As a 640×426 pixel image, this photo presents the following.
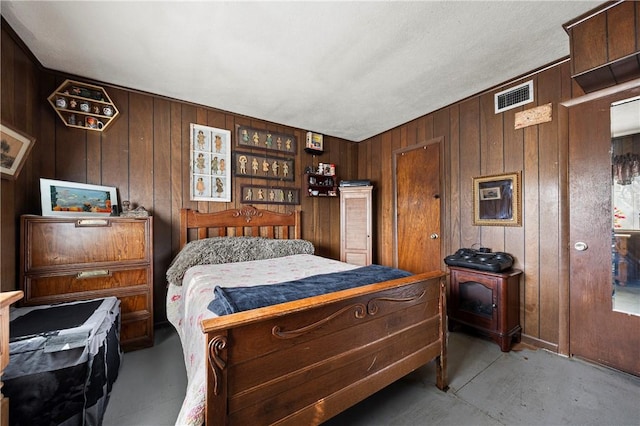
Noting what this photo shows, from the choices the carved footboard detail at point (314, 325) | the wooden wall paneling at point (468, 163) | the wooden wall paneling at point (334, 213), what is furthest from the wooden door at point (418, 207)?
the carved footboard detail at point (314, 325)

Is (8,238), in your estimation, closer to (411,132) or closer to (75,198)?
(75,198)

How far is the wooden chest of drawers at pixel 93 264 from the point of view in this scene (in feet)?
6.11

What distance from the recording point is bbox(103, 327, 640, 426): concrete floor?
144 centimetres

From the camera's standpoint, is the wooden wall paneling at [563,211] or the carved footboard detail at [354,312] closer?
the carved footboard detail at [354,312]

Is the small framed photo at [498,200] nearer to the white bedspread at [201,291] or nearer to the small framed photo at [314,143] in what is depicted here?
the white bedspread at [201,291]

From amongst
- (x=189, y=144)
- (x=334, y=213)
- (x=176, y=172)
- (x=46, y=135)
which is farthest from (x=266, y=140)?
(x=46, y=135)

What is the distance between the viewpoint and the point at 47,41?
1.88 m

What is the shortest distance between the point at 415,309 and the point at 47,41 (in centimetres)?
334

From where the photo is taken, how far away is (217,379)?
34.0 inches

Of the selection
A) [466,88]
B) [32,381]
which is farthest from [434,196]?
[32,381]

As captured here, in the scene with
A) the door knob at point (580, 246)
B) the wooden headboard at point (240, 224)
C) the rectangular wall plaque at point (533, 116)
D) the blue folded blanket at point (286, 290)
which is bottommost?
the blue folded blanket at point (286, 290)

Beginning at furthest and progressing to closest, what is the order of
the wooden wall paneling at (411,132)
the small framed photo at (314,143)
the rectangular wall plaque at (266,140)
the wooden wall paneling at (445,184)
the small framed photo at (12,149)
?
the small framed photo at (314,143) < the wooden wall paneling at (411,132) < the rectangular wall plaque at (266,140) < the wooden wall paneling at (445,184) < the small framed photo at (12,149)

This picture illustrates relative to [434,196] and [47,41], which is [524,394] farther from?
[47,41]

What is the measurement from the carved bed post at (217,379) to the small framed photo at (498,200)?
9.16ft
